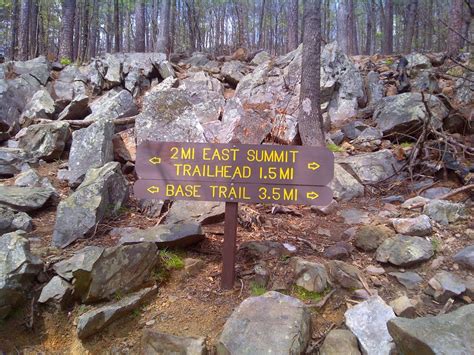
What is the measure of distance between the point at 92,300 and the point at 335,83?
26.4ft

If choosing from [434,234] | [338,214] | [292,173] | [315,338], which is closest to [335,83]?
[338,214]

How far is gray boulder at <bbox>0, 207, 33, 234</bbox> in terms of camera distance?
3970 mm

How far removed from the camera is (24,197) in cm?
458

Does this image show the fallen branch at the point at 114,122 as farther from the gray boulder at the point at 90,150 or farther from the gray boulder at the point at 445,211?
the gray boulder at the point at 445,211

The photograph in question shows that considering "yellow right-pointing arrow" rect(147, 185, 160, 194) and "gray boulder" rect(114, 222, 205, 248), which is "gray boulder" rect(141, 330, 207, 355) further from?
"yellow right-pointing arrow" rect(147, 185, 160, 194)

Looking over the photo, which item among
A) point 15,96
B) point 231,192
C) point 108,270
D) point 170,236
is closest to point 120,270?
point 108,270

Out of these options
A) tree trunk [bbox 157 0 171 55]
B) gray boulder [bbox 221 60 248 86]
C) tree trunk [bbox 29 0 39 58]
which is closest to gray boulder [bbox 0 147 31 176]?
gray boulder [bbox 221 60 248 86]

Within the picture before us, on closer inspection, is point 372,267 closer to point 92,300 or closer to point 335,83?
point 92,300

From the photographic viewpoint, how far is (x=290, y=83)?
9.09 metres

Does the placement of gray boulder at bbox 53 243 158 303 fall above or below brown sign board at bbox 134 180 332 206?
below

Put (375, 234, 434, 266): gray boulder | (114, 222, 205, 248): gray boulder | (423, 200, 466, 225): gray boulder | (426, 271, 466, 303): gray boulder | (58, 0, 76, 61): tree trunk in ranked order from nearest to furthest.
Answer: (426, 271, 466, 303): gray boulder
(375, 234, 434, 266): gray boulder
(114, 222, 205, 248): gray boulder
(423, 200, 466, 225): gray boulder
(58, 0, 76, 61): tree trunk

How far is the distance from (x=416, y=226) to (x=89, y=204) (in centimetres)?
350

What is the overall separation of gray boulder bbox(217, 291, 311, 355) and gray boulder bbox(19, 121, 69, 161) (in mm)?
4865

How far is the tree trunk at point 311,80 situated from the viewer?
6.52 m
